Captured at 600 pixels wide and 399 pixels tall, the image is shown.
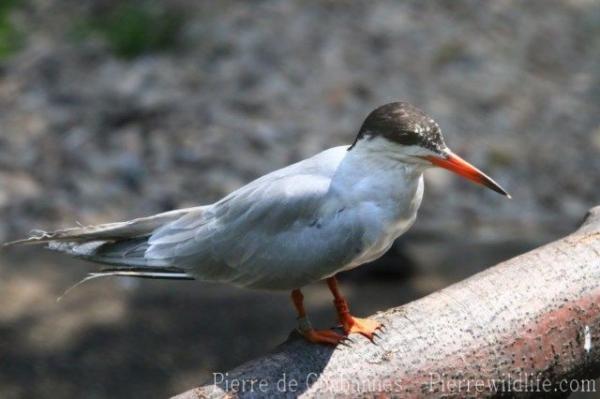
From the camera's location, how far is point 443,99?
371 inches

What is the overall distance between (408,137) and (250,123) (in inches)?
224

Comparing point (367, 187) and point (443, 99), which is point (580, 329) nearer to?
point (367, 187)

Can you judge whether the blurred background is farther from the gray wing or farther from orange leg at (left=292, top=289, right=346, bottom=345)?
orange leg at (left=292, top=289, right=346, bottom=345)

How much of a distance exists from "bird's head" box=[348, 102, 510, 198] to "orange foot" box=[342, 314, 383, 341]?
0.55m

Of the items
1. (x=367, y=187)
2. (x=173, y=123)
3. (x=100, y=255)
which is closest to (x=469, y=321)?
(x=367, y=187)

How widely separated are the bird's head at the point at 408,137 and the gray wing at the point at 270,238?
0.79ft

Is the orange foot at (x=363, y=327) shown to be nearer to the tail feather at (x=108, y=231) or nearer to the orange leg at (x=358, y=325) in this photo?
the orange leg at (x=358, y=325)

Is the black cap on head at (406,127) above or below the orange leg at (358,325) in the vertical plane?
above

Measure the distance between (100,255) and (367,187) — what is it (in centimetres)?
95

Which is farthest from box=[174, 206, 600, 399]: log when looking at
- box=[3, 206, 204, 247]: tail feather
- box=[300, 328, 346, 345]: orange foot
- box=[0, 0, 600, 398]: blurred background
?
box=[0, 0, 600, 398]: blurred background

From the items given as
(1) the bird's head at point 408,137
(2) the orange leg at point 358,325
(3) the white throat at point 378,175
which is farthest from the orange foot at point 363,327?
(1) the bird's head at point 408,137

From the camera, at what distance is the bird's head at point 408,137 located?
3486 mm

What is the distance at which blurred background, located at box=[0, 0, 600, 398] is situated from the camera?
22.2 ft

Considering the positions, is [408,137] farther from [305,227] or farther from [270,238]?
[270,238]
